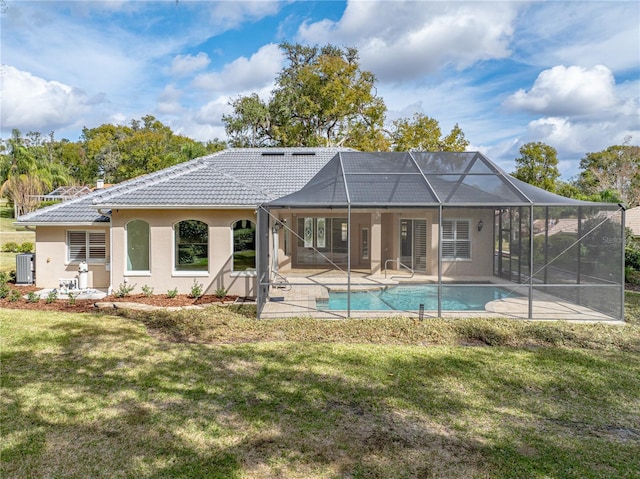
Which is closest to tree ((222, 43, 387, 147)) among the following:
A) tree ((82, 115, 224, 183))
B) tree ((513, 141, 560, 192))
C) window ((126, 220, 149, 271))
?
tree ((82, 115, 224, 183))

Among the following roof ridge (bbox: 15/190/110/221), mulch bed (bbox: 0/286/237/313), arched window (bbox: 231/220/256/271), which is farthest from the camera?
roof ridge (bbox: 15/190/110/221)

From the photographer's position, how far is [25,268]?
1384 cm

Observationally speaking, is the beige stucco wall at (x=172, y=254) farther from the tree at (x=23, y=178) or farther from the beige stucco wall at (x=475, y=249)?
the tree at (x=23, y=178)

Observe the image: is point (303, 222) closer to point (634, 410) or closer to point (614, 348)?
point (614, 348)

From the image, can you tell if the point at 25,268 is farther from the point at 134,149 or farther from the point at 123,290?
the point at 134,149

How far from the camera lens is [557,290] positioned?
12133 millimetres

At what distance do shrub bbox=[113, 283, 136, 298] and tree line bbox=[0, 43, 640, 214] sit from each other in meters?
21.6

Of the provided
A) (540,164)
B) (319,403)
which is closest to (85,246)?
(319,403)

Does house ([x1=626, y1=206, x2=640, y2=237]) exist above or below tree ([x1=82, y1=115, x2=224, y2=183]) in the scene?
below

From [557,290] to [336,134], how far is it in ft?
81.9

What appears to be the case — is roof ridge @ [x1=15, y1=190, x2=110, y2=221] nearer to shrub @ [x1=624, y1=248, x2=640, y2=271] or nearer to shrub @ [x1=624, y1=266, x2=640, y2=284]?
shrub @ [x1=624, y1=266, x2=640, y2=284]

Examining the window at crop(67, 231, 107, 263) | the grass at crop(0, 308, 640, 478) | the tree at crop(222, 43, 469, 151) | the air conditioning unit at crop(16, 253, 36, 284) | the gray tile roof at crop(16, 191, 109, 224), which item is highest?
the tree at crop(222, 43, 469, 151)

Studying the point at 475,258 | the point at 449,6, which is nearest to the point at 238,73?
the point at 449,6

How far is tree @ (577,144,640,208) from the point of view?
38.0 m
